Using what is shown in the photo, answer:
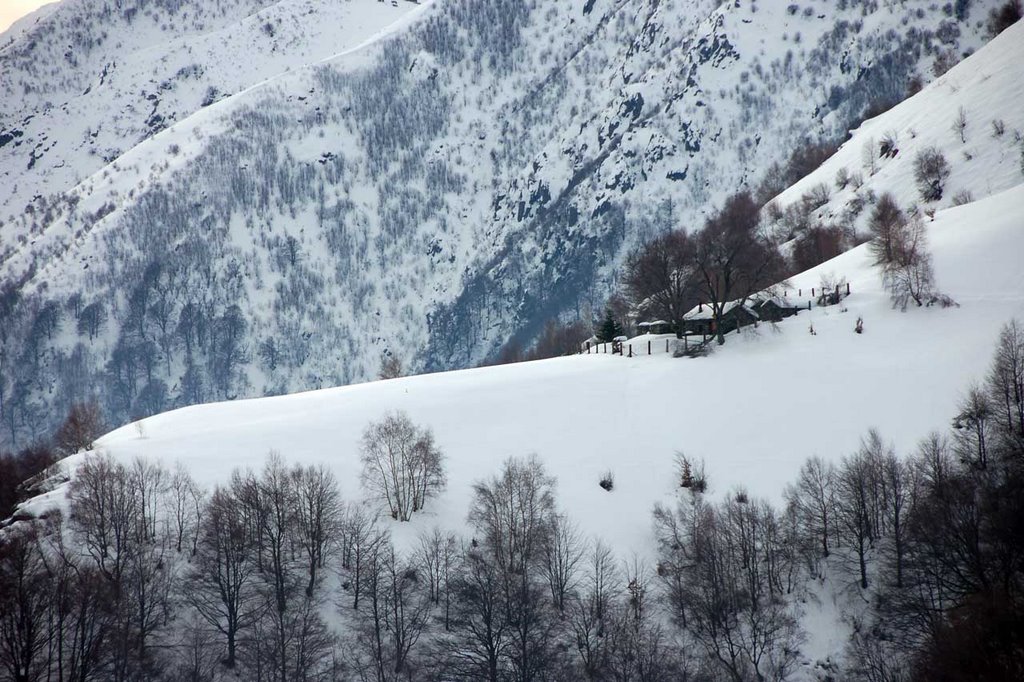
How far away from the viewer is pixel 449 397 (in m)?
73.2

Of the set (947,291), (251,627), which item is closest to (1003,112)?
(947,291)

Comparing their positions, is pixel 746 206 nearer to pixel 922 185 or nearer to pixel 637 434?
pixel 922 185

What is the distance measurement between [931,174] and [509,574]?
87.4 m

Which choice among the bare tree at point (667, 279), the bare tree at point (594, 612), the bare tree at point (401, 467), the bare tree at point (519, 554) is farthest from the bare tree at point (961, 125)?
the bare tree at point (401, 467)

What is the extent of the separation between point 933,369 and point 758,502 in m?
19.7

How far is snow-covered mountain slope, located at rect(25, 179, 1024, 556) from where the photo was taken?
60.5m

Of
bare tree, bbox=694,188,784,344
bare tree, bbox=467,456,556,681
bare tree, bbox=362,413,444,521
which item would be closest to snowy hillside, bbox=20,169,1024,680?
bare tree, bbox=362,413,444,521

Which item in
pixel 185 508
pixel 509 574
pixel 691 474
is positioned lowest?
pixel 509 574

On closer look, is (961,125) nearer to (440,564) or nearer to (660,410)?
(660,410)

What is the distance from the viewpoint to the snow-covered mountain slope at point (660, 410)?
60.5 meters

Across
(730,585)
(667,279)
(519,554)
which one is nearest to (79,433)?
(519,554)

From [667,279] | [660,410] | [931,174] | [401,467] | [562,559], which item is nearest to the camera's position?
[562,559]

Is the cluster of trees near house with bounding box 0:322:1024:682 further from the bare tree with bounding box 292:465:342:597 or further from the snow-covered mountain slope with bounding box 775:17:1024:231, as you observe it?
the snow-covered mountain slope with bounding box 775:17:1024:231

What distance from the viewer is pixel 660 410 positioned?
228ft
